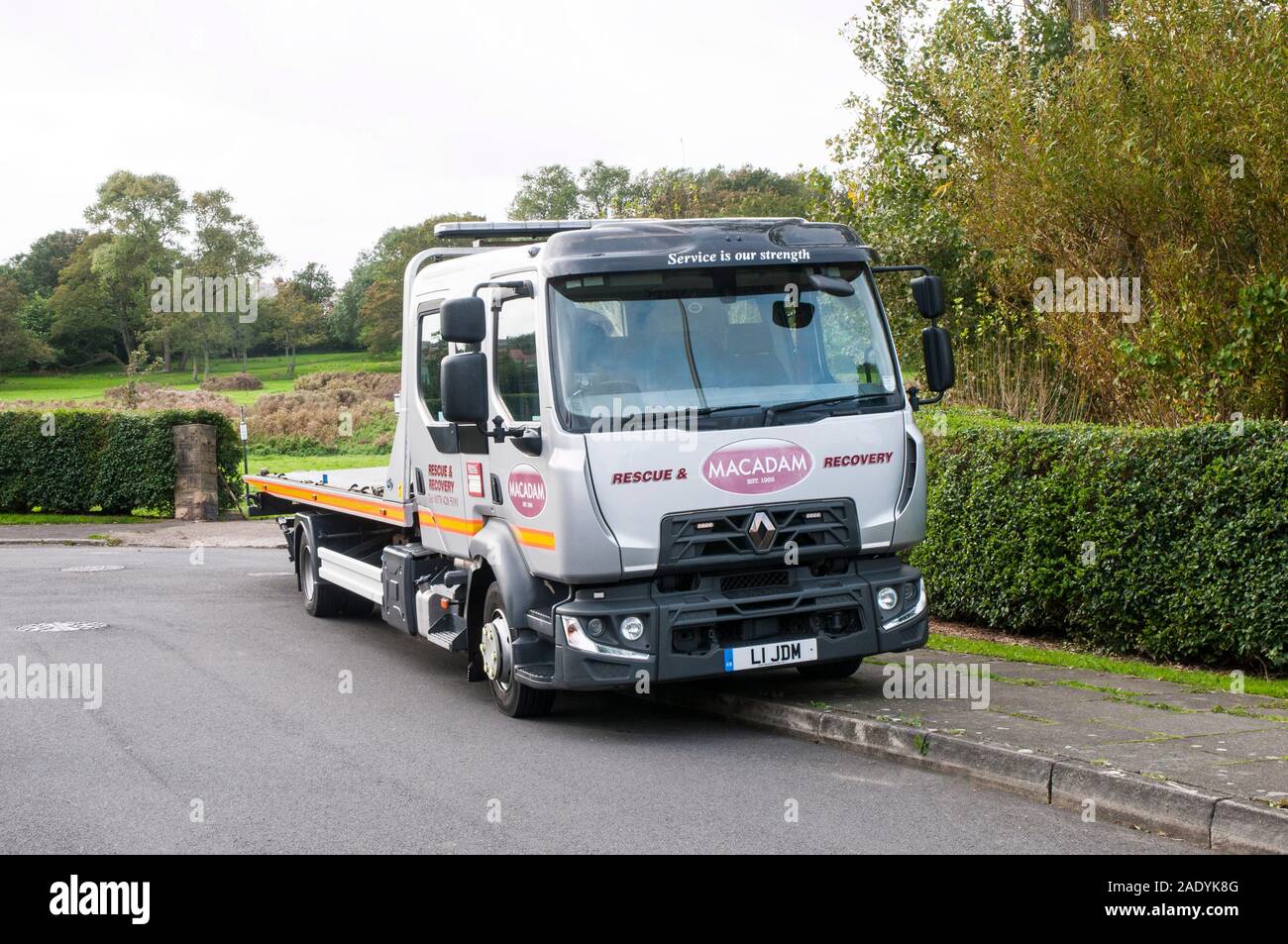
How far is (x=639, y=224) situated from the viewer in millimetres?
8531

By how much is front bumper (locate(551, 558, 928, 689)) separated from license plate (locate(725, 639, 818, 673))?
1.6 inches

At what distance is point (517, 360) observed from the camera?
854cm

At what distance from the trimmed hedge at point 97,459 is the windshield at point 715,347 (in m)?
19.5

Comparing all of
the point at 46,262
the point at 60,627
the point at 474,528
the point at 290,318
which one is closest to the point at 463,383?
the point at 474,528

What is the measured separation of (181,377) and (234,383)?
8430 millimetres

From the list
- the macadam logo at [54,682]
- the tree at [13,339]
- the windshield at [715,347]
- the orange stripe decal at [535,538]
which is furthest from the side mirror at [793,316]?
the tree at [13,339]

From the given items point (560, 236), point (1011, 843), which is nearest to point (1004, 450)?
point (560, 236)

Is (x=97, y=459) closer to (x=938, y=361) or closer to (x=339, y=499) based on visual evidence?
(x=339, y=499)

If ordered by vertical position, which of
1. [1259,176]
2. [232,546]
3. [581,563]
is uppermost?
[1259,176]

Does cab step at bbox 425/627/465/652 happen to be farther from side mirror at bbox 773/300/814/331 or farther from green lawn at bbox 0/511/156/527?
green lawn at bbox 0/511/156/527

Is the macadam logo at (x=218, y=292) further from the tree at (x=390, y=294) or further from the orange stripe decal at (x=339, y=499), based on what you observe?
the orange stripe decal at (x=339, y=499)

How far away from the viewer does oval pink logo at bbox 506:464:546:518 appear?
815cm

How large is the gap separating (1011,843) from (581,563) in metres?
2.98
